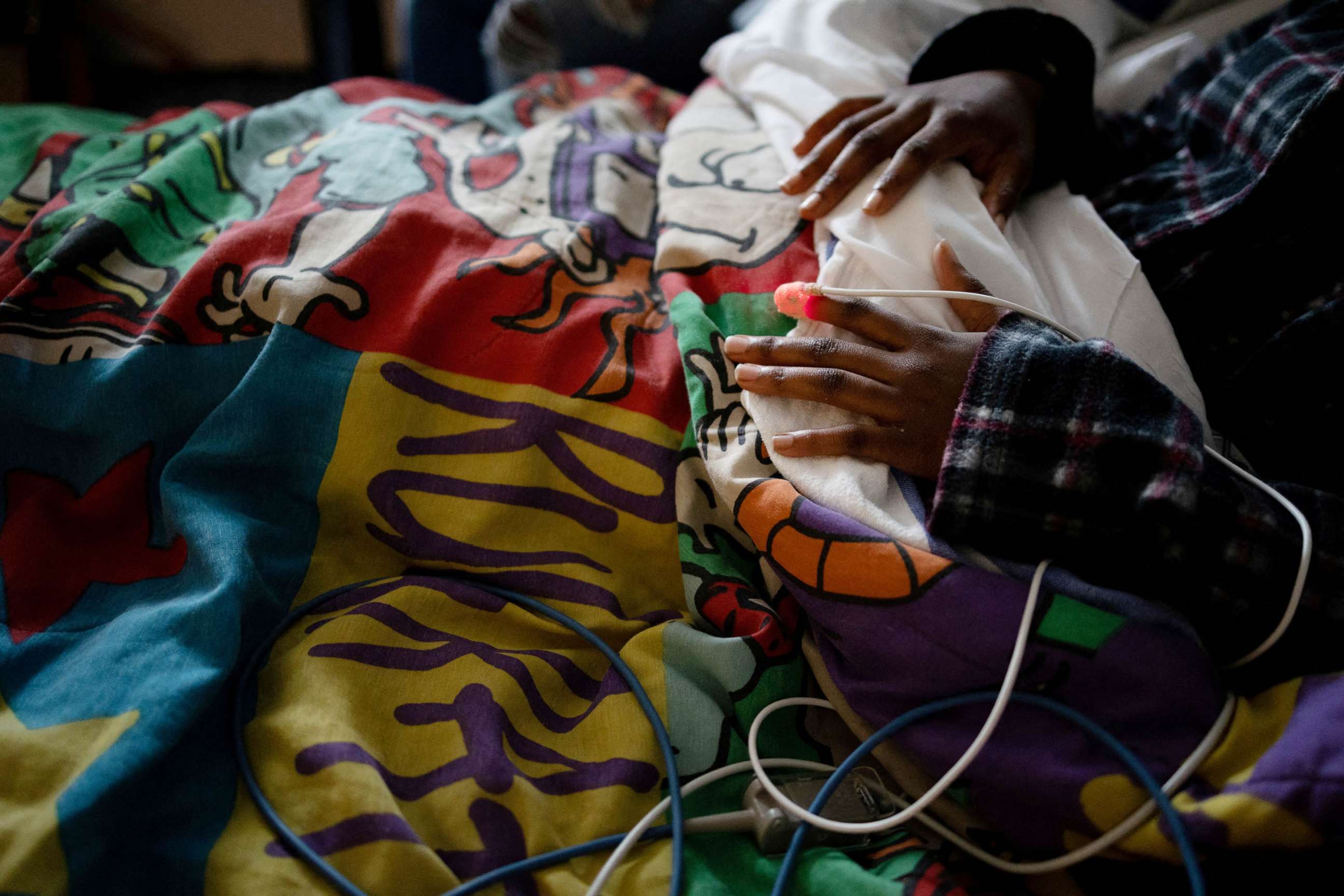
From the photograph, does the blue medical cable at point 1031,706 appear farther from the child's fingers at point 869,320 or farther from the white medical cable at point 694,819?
the child's fingers at point 869,320

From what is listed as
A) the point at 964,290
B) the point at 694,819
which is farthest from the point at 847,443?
the point at 694,819

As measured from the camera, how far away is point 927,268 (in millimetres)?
581

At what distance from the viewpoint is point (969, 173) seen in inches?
26.1

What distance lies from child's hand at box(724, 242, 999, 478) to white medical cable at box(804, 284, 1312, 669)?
1 cm

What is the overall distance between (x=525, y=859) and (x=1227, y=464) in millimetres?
494

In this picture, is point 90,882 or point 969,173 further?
point 969,173

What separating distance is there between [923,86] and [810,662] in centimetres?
53

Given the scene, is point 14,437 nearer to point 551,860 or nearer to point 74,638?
point 74,638

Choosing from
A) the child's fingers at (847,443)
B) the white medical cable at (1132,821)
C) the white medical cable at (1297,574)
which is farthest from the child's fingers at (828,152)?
the white medical cable at (1132,821)

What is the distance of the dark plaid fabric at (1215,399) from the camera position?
1.51 ft

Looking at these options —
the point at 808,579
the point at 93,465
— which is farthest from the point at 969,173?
the point at 93,465

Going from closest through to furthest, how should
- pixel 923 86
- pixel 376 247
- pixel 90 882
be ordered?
pixel 90 882, pixel 376 247, pixel 923 86

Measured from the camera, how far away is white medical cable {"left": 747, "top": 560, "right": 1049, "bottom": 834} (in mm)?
435

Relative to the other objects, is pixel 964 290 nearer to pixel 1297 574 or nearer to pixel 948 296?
pixel 948 296
